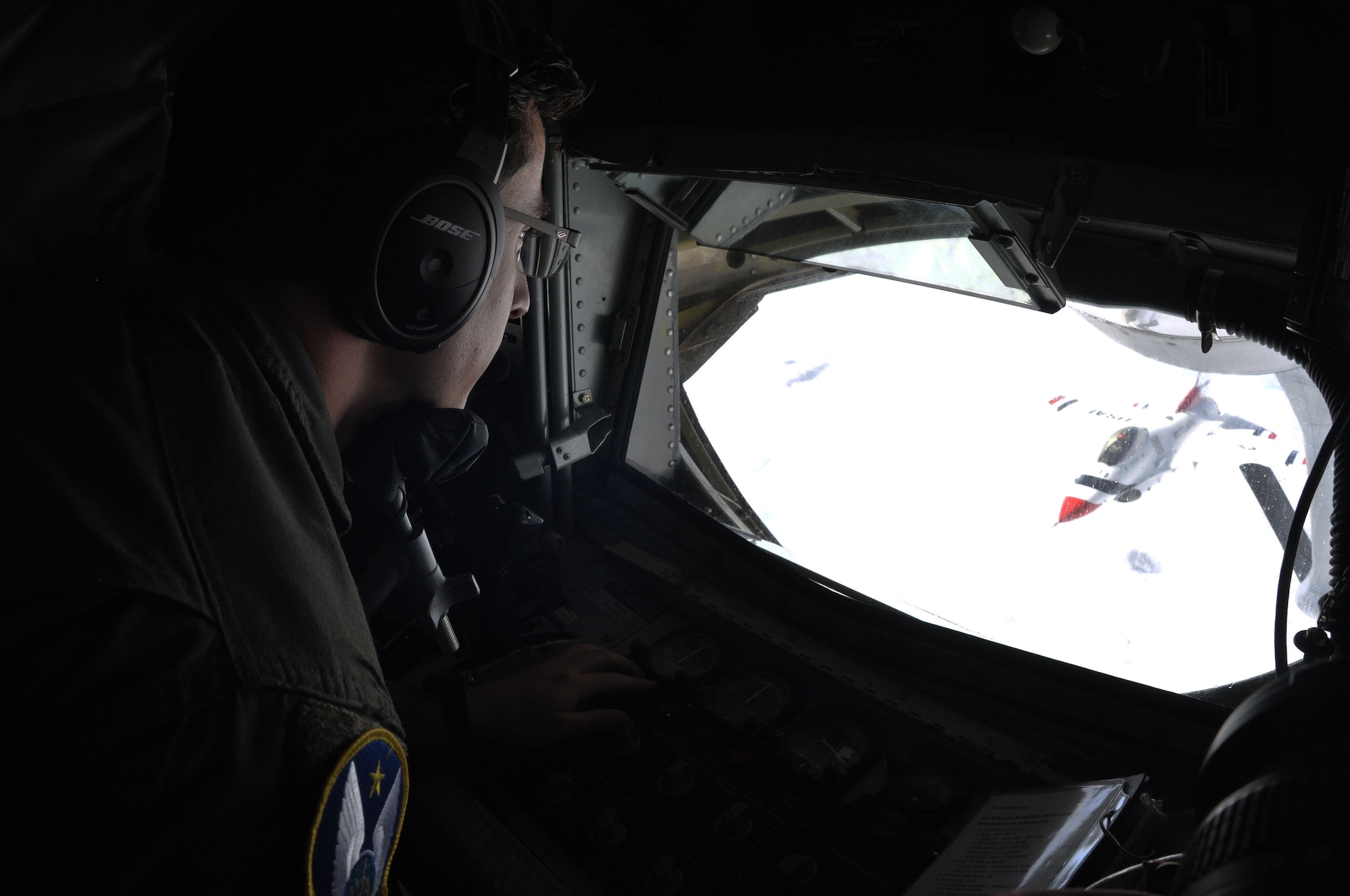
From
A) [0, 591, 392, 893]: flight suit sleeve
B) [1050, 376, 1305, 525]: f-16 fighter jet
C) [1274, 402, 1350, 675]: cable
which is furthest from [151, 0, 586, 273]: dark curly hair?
[1050, 376, 1305, 525]: f-16 fighter jet

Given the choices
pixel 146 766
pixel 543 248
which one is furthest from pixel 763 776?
pixel 146 766

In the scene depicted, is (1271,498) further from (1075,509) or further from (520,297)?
(520,297)

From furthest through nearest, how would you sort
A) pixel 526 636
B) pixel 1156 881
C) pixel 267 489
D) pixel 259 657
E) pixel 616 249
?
pixel 616 249 → pixel 526 636 → pixel 1156 881 → pixel 267 489 → pixel 259 657

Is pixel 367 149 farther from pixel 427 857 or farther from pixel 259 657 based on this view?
pixel 427 857

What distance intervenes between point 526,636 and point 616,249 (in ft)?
3.55

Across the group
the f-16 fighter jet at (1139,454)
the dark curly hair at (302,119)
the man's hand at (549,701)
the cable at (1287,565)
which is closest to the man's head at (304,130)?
the dark curly hair at (302,119)

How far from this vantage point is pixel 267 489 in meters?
0.81

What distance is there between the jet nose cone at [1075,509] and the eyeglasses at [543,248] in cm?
145

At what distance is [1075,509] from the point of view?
209cm

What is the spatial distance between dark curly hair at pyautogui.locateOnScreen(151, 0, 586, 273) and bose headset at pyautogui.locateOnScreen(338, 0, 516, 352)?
29 mm

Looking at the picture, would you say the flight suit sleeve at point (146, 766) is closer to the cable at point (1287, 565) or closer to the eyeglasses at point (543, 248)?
the eyeglasses at point (543, 248)

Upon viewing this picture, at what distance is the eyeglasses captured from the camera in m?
1.36

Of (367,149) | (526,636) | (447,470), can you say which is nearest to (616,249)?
(447,470)

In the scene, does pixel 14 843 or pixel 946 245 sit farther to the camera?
pixel 946 245
